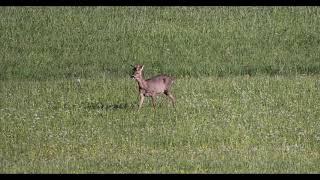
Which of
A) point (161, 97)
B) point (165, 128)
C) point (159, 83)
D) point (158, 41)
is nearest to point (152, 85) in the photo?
point (159, 83)

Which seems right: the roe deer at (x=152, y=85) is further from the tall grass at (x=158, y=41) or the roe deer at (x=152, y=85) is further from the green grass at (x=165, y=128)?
the tall grass at (x=158, y=41)

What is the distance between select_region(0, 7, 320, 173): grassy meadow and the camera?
1762 cm

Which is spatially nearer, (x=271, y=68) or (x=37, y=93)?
(x=37, y=93)

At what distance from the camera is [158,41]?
110 feet

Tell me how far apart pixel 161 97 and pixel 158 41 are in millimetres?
8414

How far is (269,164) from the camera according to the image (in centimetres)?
1655

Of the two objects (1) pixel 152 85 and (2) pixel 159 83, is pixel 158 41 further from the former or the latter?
(1) pixel 152 85

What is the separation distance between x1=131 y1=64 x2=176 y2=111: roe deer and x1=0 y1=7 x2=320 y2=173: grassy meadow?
0.35 meters

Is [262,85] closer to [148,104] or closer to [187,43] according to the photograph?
[148,104]

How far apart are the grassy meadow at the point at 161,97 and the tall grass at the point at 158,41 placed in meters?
0.05
